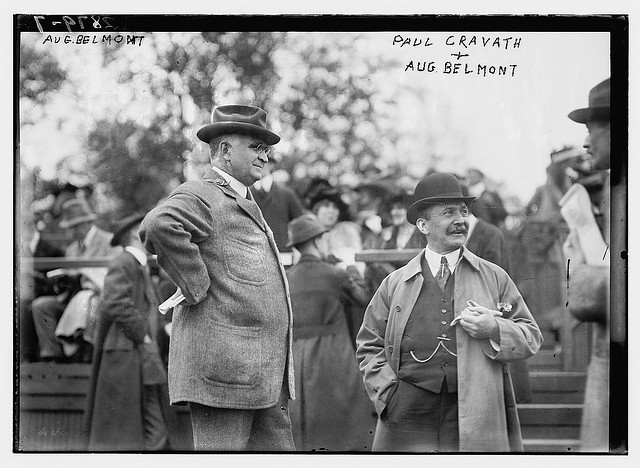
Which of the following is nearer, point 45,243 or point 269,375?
point 269,375

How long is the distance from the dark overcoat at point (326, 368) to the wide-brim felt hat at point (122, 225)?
994 mm

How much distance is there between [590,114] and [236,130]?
214 centimetres

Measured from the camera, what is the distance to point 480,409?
5902 mm

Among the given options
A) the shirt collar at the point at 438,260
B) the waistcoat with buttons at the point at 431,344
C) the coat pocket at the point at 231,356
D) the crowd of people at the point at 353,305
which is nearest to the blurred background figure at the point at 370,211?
the crowd of people at the point at 353,305

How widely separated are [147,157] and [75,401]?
1562 millimetres

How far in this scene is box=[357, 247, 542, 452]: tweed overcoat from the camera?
19.4 feet

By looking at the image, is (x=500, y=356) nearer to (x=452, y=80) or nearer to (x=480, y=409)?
(x=480, y=409)

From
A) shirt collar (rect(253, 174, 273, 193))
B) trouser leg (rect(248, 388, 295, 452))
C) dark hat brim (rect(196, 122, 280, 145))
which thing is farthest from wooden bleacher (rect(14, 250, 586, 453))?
dark hat brim (rect(196, 122, 280, 145))

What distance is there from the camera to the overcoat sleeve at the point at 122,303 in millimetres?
6215

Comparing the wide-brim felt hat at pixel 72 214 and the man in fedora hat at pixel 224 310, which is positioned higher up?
the wide-brim felt hat at pixel 72 214

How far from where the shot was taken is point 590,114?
6.16m

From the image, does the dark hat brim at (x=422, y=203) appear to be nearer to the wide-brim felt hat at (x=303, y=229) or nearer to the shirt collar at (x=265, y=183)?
the wide-brim felt hat at (x=303, y=229)

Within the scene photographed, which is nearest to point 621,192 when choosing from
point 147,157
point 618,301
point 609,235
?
point 609,235

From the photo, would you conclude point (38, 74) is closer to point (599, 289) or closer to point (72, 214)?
point (72, 214)
